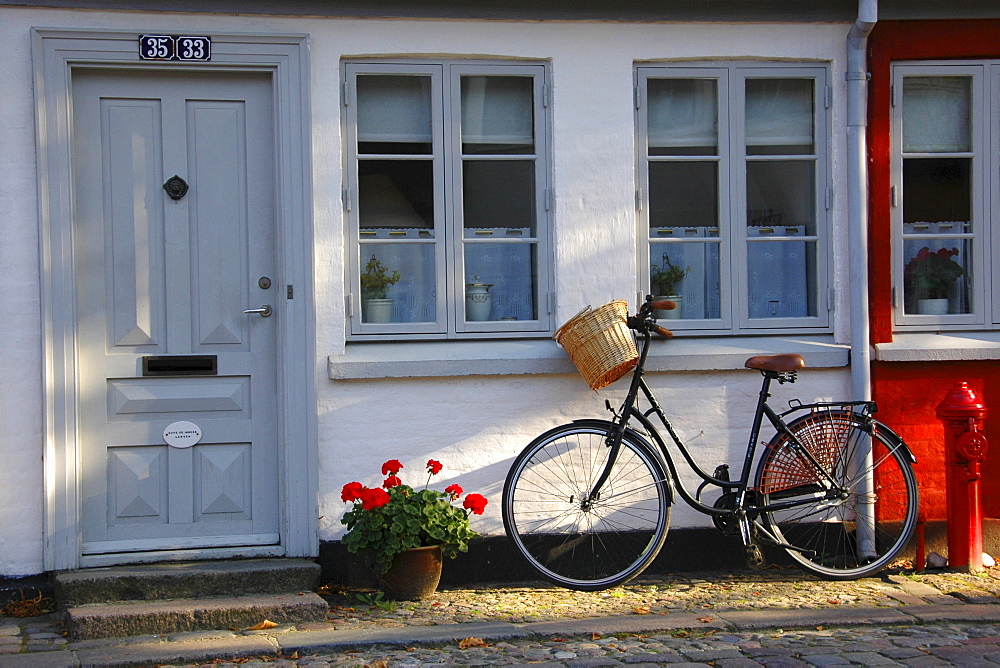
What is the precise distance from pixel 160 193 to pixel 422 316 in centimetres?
152

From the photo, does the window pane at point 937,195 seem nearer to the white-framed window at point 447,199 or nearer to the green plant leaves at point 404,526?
the white-framed window at point 447,199

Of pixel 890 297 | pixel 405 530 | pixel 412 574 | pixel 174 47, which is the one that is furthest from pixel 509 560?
pixel 174 47

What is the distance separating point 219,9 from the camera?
218 inches

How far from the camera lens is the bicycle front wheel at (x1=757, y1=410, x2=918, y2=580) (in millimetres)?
5652

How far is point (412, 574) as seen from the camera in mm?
5348

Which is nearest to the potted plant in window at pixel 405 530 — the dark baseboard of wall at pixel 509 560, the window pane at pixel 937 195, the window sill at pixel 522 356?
the dark baseboard of wall at pixel 509 560

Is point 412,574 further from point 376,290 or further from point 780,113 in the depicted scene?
point 780,113

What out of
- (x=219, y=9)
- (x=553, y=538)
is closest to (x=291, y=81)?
(x=219, y=9)

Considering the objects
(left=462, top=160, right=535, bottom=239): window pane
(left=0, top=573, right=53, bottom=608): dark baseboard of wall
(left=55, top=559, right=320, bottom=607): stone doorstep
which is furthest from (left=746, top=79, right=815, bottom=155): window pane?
(left=0, top=573, right=53, bottom=608): dark baseboard of wall

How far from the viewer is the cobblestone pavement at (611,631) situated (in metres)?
4.50

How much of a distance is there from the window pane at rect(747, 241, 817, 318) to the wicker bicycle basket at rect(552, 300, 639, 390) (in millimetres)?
1054

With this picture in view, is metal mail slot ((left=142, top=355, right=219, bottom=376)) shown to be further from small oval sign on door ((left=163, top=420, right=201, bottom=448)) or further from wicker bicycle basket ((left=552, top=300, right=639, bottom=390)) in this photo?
wicker bicycle basket ((left=552, top=300, right=639, bottom=390))

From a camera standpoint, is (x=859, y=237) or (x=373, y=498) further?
(x=859, y=237)

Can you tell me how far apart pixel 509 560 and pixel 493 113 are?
2460 millimetres
